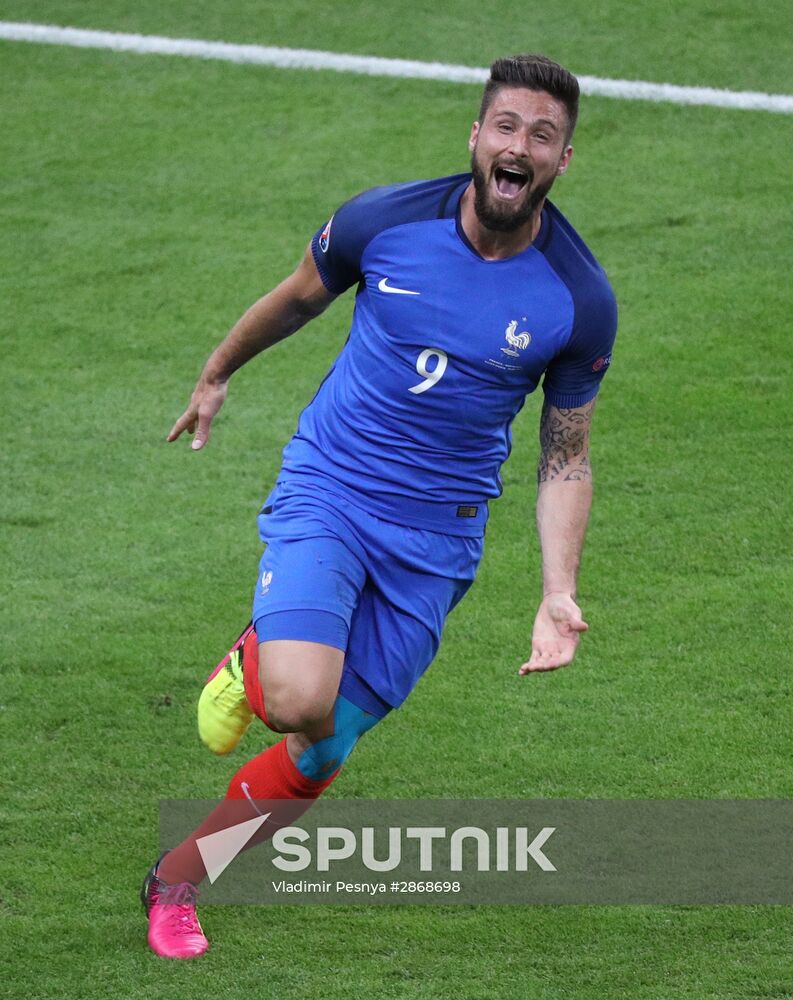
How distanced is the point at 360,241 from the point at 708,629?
90.1 inches

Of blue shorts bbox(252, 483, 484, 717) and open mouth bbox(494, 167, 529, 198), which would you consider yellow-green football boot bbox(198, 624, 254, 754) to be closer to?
blue shorts bbox(252, 483, 484, 717)

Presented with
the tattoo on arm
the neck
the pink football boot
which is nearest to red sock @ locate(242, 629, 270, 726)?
the pink football boot

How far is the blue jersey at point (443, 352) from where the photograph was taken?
4156 mm

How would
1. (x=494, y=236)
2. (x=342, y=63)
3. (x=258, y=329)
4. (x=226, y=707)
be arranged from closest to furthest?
(x=494, y=236), (x=226, y=707), (x=258, y=329), (x=342, y=63)

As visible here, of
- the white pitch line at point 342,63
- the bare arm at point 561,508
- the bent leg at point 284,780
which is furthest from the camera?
the white pitch line at point 342,63

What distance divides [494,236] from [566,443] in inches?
23.7

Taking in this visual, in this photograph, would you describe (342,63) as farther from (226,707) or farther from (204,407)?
(226,707)

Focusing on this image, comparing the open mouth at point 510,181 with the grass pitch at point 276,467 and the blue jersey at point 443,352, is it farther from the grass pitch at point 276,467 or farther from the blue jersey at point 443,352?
the grass pitch at point 276,467

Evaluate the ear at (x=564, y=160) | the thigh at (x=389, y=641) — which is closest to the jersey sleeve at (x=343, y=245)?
the ear at (x=564, y=160)

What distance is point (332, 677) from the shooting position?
13.0 ft

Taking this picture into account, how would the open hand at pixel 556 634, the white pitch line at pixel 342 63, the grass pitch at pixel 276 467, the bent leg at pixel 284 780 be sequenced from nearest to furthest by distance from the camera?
the open hand at pixel 556 634, the bent leg at pixel 284 780, the grass pitch at pixel 276 467, the white pitch line at pixel 342 63

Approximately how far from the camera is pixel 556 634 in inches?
155

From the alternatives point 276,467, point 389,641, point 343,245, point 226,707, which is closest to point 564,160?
point 343,245

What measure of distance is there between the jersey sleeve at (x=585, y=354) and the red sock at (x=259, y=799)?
1.20m
